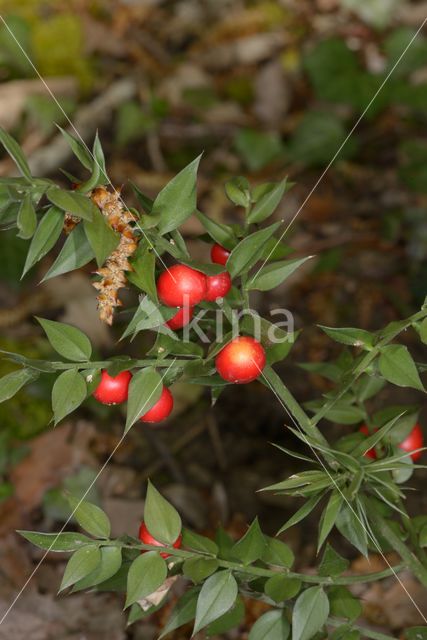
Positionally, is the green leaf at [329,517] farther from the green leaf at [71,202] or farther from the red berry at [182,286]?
the green leaf at [71,202]

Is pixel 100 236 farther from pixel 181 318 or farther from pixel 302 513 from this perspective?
pixel 302 513

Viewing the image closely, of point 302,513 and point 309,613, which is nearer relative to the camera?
point 302,513

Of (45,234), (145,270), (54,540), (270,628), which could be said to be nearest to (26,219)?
(45,234)

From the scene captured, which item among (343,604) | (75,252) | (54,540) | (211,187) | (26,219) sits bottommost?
(211,187)

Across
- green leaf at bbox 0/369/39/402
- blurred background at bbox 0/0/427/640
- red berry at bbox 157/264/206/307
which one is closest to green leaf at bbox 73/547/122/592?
green leaf at bbox 0/369/39/402

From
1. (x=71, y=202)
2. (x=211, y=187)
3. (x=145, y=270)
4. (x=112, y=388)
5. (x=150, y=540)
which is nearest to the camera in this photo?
(x=71, y=202)

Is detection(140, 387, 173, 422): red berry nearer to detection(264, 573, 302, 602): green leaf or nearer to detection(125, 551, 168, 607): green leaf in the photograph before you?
detection(125, 551, 168, 607): green leaf
